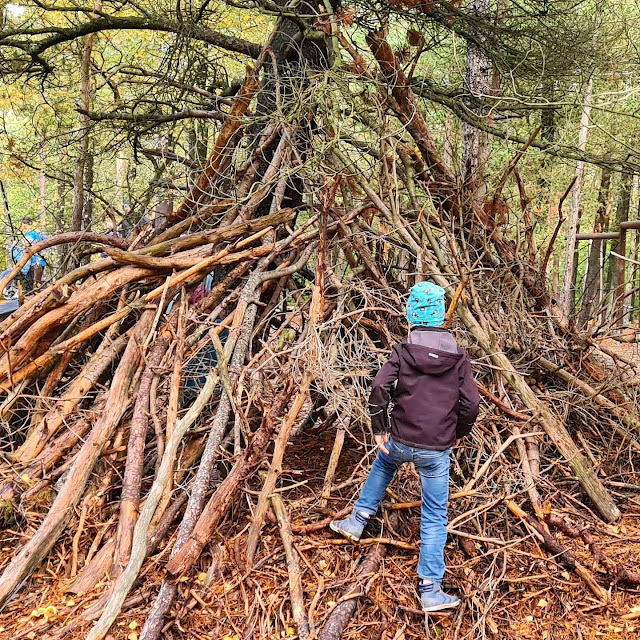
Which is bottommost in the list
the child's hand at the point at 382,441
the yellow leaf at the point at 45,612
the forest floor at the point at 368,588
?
the yellow leaf at the point at 45,612

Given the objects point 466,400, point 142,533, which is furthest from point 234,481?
point 466,400

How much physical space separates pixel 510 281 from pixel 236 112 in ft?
8.90

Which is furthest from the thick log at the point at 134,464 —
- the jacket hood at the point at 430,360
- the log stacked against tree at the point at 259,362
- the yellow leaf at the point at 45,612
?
the jacket hood at the point at 430,360

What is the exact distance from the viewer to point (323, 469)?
3.79m

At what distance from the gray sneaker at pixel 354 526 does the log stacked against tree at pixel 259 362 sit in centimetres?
15

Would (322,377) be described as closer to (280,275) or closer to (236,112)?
(280,275)

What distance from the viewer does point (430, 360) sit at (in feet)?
8.89

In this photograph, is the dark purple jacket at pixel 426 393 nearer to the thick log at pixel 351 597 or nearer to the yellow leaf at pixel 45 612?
the thick log at pixel 351 597

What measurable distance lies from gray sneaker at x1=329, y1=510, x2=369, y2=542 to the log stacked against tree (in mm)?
151

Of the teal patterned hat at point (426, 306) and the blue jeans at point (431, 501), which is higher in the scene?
the teal patterned hat at point (426, 306)

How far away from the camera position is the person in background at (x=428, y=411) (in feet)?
8.82

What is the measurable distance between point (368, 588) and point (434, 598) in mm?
317

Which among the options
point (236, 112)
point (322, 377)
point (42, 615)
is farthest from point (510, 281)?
point (42, 615)

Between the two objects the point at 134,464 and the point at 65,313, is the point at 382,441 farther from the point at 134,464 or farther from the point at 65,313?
the point at 65,313
